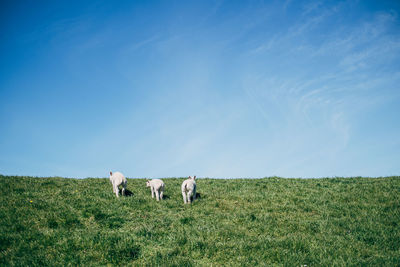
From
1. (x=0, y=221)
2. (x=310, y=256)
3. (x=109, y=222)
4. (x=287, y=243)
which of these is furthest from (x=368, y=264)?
(x=0, y=221)

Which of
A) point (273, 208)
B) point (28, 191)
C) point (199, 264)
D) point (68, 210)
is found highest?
point (28, 191)

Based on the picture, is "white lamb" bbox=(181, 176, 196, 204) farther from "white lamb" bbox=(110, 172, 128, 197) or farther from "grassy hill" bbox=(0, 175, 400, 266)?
"white lamb" bbox=(110, 172, 128, 197)

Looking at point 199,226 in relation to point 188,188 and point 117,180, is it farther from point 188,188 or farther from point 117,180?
point 117,180

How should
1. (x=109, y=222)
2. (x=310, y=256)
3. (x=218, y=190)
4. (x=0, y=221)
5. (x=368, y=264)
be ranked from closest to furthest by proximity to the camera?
(x=368, y=264)
(x=310, y=256)
(x=0, y=221)
(x=109, y=222)
(x=218, y=190)

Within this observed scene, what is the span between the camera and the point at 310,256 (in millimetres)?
7918

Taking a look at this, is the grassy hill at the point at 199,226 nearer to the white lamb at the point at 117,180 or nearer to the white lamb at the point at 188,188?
the white lamb at the point at 188,188

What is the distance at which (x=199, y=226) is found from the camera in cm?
1035

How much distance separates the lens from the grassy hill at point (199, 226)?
25.8 feet

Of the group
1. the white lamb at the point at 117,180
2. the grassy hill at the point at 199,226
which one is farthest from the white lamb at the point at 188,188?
the white lamb at the point at 117,180

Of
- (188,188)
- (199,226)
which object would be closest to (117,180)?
(188,188)

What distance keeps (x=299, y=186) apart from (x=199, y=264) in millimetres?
12439

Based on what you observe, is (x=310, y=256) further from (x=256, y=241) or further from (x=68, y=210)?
(x=68, y=210)

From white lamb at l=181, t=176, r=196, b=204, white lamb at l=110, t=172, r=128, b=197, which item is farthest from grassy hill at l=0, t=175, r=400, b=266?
white lamb at l=110, t=172, r=128, b=197

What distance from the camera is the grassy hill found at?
310 inches
